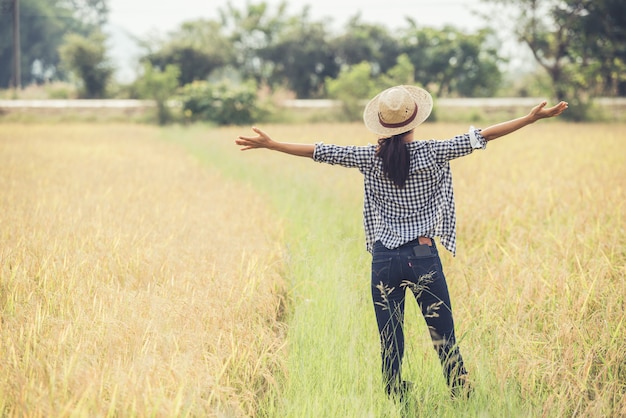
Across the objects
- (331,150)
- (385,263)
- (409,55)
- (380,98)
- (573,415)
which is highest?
(409,55)

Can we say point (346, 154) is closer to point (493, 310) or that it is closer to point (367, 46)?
point (493, 310)

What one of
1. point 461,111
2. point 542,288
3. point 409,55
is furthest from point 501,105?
point 542,288

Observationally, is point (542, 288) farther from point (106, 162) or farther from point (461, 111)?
point (461, 111)

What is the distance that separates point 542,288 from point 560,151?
7.91 meters

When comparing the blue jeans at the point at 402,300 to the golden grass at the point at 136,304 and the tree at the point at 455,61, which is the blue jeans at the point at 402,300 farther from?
the tree at the point at 455,61

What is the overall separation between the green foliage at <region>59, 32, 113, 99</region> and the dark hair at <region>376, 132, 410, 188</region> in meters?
30.4

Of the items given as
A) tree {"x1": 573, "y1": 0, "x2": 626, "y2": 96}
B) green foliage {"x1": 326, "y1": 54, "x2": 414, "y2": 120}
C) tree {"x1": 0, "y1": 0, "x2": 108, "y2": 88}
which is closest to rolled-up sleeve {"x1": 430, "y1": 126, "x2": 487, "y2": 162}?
green foliage {"x1": 326, "y1": 54, "x2": 414, "y2": 120}

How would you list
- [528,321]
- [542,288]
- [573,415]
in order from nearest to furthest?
1. [573,415]
2. [528,321]
3. [542,288]

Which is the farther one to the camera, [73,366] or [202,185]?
[202,185]

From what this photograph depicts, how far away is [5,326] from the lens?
8.93 feet

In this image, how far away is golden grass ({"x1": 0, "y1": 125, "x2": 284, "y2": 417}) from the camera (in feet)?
7.00

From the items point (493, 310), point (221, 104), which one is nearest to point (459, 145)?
point (493, 310)

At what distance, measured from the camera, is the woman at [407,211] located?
2.45 meters

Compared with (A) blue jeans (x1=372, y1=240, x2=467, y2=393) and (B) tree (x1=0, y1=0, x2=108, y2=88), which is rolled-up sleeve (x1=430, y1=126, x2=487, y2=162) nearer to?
(A) blue jeans (x1=372, y1=240, x2=467, y2=393)
